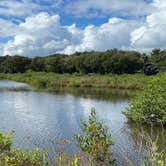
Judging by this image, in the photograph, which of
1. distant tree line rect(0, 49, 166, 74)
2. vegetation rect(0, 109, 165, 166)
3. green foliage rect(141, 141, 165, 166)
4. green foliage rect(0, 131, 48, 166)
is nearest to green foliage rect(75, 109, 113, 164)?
vegetation rect(0, 109, 165, 166)

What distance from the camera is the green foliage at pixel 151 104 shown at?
21.9 m

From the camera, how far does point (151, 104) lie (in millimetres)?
22031

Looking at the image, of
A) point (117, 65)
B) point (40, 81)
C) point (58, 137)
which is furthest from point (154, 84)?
point (117, 65)

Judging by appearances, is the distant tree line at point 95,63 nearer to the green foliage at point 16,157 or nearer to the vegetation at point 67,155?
the vegetation at point 67,155

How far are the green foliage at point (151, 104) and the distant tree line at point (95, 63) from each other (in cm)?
5683

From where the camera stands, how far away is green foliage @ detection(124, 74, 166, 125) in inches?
861

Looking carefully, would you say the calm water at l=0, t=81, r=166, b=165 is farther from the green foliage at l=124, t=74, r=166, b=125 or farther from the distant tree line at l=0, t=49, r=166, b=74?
the distant tree line at l=0, t=49, r=166, b=74

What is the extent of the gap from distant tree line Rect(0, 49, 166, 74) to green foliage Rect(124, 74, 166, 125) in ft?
186

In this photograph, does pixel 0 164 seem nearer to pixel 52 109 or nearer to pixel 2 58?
pixel 52 109

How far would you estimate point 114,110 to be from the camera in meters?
30.5

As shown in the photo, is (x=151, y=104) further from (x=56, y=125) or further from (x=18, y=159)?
(x=18, y=159)

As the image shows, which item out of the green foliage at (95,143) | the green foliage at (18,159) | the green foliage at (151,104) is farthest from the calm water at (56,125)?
the green foliage at (18,159)

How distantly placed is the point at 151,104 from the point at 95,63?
61.1 metres

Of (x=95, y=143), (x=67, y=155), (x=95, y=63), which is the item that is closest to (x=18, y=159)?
(x=67, y=155)
